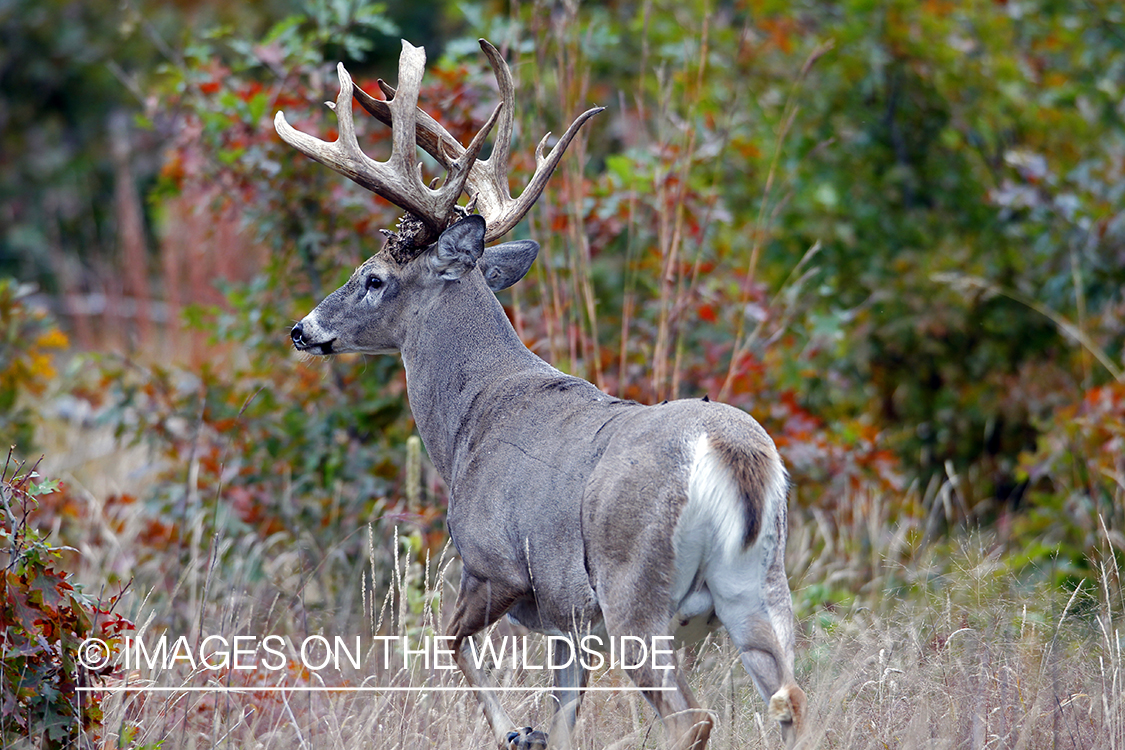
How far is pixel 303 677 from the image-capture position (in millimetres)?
4484

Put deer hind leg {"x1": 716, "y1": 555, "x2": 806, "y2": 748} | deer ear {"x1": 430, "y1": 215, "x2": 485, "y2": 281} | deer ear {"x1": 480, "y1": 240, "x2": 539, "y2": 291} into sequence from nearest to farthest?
deer hind leg {"x1": 716, "y1": 555, "x2": 806, "y2": 748} → deer ear {"x1": 430, "y1": 215, "x2": 485, "y2": 281} → deer ear {"x1": 480, "y1": 240, "x2": 539, "y2": 291}

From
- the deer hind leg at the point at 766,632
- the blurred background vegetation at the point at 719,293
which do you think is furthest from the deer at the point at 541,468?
the blurred background vegetation at the point at 719,293

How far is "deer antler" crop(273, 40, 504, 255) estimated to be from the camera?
4273 millimetres

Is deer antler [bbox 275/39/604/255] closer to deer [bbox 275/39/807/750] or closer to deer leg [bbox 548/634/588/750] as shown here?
deer [bbox 275/39/807/750]

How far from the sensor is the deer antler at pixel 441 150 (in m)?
4.29

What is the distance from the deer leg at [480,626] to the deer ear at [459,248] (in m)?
1.11

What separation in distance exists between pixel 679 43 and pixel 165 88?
314cm

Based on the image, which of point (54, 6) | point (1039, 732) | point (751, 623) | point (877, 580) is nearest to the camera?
point (751, 623)

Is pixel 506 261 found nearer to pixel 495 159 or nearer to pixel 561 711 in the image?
pixel 495 159

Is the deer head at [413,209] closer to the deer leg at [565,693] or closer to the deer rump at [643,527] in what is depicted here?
the deer rump at [643,527]

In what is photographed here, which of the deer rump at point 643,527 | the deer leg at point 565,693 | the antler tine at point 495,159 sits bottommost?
the deer leg at point 565,693

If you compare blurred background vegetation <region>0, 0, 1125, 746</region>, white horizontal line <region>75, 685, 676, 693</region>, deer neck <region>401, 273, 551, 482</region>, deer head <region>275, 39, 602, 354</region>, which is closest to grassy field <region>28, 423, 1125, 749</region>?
white horizontal line <region>75, 685, 676, 693</region>

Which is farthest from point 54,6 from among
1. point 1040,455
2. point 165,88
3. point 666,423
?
point 666,423

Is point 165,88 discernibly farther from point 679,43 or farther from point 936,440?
point 936,440
